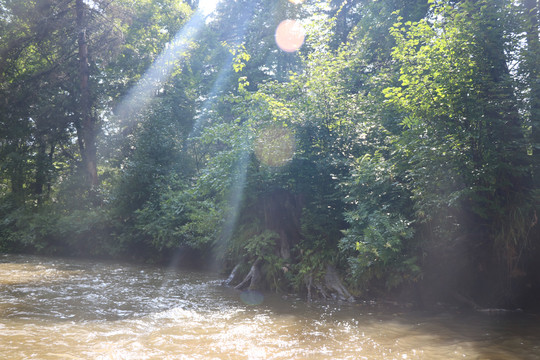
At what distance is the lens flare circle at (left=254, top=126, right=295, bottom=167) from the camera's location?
11.1 meters

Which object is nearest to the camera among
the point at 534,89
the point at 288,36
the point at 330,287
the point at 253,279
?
the point at 534,89

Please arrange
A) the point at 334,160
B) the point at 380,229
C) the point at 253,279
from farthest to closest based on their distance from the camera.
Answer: the point at 253,279
the point at 334,160
the point at 380,229

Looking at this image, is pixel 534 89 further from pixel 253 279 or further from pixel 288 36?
pixel 288 36

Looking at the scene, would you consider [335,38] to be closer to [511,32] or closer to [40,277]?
[511,32]

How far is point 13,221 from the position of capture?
2184 cm

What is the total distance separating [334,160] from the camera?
1030 centimetres

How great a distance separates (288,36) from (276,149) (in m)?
14.3

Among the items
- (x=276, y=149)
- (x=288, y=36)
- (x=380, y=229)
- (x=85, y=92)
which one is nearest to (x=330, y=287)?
(x=380, y=229)

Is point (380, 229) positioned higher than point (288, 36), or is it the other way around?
point (288, 36)

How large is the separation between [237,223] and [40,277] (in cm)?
608

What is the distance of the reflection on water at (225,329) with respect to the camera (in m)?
5.29

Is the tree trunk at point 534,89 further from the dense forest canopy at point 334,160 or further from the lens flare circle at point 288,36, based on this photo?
the lens flare circle at point 288,36

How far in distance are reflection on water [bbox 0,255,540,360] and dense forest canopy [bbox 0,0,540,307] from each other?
1.16 metres

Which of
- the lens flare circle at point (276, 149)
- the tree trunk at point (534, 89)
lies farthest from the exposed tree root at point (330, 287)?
the tree trunk at point (534, 89)
